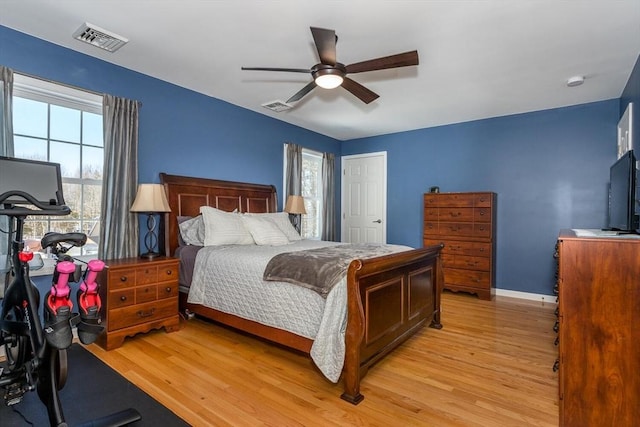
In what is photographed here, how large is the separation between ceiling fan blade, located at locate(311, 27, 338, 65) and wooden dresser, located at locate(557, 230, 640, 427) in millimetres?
1827

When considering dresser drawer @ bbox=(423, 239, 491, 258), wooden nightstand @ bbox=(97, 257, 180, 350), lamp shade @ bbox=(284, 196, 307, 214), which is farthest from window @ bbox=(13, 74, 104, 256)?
dresser drawer @ bbox=(423, 239, 491, 258)

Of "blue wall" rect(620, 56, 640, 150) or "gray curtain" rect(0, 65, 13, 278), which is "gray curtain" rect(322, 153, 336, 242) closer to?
"blue wall" rect(620, 56, 640, 150)

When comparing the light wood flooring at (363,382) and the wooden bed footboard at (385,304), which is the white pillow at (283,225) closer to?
the light wood flooring at (363,382)

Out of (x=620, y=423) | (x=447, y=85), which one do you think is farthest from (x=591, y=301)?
(x=447, y=85)

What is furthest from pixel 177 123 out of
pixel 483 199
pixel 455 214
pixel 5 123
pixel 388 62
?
pixel 483 199

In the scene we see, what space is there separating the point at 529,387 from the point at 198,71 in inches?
153

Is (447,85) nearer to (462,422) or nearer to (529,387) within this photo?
(529,387)


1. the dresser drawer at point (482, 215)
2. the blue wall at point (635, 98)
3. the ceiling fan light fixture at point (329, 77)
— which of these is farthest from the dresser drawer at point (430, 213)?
the ceiling fan light fixture at point (329, 77)

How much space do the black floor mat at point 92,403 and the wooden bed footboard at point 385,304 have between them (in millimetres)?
1037

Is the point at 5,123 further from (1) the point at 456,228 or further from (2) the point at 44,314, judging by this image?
(1) the point at 456,228

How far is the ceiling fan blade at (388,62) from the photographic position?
2314 millimetres

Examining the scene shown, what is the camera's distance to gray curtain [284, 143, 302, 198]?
517 centimetres

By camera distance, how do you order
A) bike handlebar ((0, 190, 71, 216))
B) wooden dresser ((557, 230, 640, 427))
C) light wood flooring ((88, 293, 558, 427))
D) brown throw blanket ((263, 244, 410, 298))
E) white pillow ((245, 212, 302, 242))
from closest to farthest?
wooden dresser ((557, 230, 640, 427)), bike handlebar ((0, 190, 71, 216)), light wood flooring ((88, 293, 558, 427)), brown throw blanket ((263, 244, 410, 298)), white pillow ((245, 212, 302, 242))

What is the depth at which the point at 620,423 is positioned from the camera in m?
1.67
